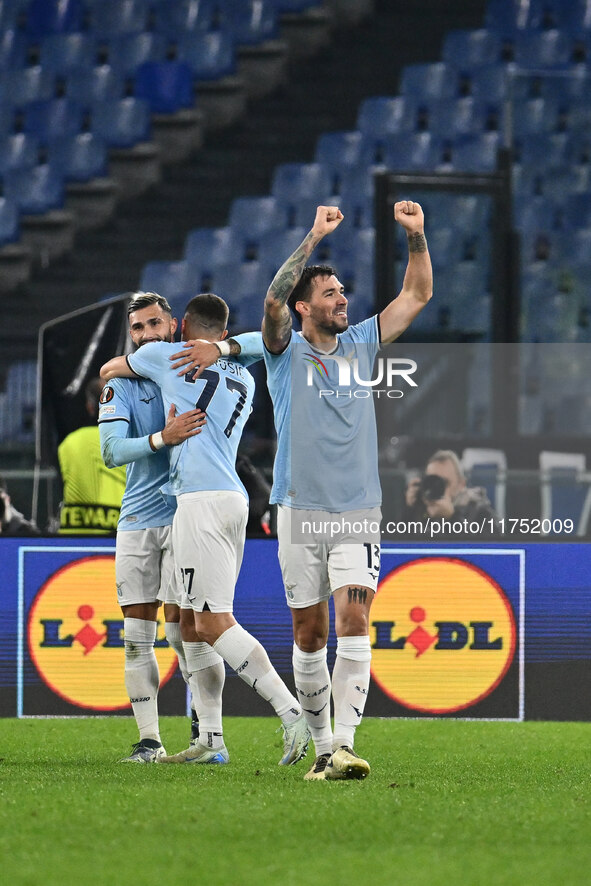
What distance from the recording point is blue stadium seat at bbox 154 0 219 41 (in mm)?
15031

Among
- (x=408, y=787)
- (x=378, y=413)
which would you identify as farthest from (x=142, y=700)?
(x=378, y=413)

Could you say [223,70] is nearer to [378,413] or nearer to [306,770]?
[378,413]

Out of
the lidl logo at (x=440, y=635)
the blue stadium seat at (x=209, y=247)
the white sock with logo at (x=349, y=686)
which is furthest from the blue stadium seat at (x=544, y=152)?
the white sock with logo at (x=349, y=686)

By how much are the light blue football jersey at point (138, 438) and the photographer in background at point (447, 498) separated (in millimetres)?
2207

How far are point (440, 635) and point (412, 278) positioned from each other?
2629 millimetres

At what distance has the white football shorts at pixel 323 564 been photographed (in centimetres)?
464

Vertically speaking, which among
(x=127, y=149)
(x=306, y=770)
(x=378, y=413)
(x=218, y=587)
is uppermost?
(x=127, y=149)

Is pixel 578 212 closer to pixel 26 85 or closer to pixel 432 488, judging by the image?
pixel 26 85

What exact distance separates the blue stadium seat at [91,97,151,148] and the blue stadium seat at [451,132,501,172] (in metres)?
3.43

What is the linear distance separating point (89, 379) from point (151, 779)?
12.8 ft

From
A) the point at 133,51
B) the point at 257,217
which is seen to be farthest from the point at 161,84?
the point at 257,217

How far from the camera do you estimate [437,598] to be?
269 inches

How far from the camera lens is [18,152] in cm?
1455

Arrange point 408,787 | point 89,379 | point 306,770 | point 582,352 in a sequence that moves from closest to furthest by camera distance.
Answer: point 408,787 < point 306,770 < point 89,379 < point 582,352
